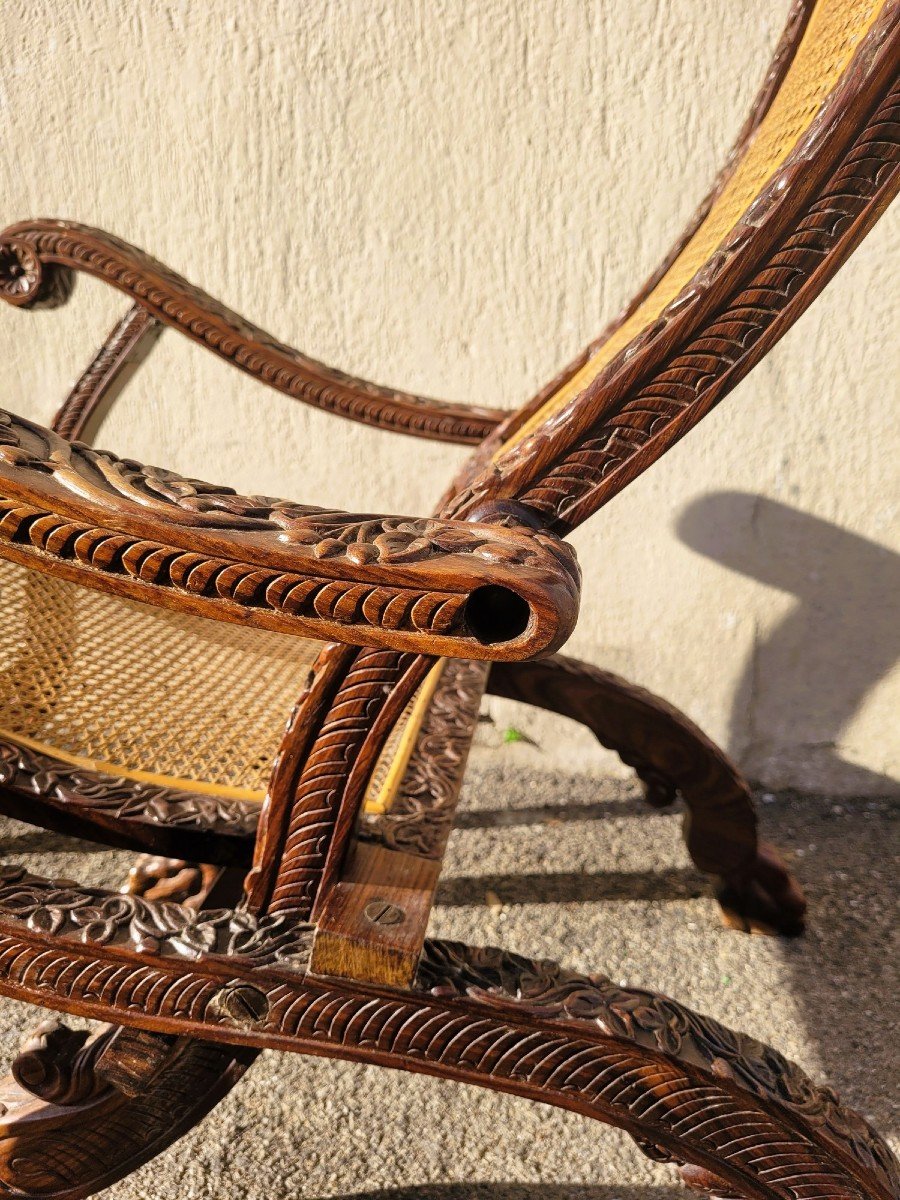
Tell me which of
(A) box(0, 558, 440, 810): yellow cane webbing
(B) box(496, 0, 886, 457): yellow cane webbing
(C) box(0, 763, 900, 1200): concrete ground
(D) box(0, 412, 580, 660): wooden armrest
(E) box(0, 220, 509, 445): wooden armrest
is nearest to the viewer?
(D) box(0, 412, 580, 660): wooden armrest

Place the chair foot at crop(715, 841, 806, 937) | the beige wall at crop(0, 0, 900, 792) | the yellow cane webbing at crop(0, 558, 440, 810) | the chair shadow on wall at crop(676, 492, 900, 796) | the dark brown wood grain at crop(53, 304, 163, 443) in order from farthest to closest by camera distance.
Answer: the chair shadow on wall at crop(676, 492, 900, 796)
the beige wall at crop(0, 0, 900, 792)
the chair foot at crop(715, 841, 806, 937)
the dark brown wood grain at crop(53, 304, 163, 443)
the yellow cane webbing at crop(0, 558, 440, 810)

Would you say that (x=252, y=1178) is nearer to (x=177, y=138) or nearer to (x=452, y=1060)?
(x=452, y=1060)

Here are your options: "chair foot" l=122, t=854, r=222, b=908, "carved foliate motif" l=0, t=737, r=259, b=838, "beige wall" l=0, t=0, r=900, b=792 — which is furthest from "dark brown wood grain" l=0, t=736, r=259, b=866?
"beige wall" l=0, t=0, r=900, b=792

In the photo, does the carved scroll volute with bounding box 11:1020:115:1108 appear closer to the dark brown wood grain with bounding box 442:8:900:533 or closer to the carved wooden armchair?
the carved wooden armchair

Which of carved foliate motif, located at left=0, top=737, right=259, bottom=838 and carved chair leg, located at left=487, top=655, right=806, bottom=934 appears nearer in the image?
carved foliate motif, located at left=0, top=737, right=259, bottom=838

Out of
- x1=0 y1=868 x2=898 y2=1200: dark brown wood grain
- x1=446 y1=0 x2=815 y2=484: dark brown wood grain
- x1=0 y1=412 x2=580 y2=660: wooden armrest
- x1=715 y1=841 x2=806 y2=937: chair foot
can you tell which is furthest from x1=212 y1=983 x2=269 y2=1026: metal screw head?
x1=715 y1=841 x2=806 y2=937: chair foot

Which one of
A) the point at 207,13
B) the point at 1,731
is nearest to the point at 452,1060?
the point at 1,731

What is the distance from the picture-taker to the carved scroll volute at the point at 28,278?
141 cm

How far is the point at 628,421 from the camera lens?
2.18 feet

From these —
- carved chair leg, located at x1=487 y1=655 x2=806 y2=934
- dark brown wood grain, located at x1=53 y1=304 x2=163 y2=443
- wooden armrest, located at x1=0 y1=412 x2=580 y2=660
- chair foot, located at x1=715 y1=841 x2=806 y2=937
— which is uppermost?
wooden armrest, located at x1=0 y1=412 x2=580 y2=660

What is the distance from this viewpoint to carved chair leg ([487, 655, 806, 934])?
58.2 inches

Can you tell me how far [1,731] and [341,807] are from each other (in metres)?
0.39

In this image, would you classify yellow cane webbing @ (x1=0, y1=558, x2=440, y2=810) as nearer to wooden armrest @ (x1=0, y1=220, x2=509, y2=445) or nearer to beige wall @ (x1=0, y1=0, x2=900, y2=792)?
wooden armrest @ (x1=0, y1=220, x2=509, y2=445)

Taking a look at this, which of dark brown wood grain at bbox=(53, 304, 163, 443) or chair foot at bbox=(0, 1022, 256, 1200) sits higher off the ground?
dark brown wood grain at bbox=(53, 304, 163, 443)
